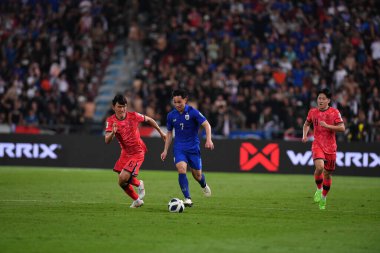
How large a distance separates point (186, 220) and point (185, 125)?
292cm

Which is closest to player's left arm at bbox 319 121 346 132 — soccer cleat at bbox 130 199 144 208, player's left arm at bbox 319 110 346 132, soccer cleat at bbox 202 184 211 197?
player's left arm at bbox 319 110 346 132

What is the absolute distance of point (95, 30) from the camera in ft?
112

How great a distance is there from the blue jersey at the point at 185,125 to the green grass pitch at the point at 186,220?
1.23m

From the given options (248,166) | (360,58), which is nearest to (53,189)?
(248,166)

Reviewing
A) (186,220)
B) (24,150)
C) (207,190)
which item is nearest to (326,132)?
(207,190)

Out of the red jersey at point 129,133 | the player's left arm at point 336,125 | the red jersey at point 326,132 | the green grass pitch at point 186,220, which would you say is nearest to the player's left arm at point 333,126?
the player's left arm at point 336,125

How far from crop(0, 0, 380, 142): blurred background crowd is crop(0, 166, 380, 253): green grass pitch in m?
7.19

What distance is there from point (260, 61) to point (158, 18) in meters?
5.62

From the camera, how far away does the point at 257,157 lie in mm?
28422

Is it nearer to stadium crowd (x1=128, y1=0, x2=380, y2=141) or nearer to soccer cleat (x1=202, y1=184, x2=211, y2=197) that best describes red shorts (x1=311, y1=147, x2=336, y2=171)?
soccer cleat (x1=202, y1=184, x2=211, y2=197)

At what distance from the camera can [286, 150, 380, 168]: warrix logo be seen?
27578 millimetres

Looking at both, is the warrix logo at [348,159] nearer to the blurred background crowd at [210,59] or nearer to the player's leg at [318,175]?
the blurred background crowd at [210,59]

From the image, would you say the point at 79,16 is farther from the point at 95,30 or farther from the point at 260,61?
the point at 260,61

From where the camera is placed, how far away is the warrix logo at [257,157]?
28203 mm
